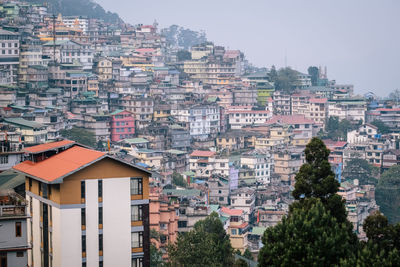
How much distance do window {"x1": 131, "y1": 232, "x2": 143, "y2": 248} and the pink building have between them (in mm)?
49955

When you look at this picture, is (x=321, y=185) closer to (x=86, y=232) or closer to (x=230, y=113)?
(x=86, y=232)

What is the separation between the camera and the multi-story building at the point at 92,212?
23938mm

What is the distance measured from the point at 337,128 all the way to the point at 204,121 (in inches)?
742

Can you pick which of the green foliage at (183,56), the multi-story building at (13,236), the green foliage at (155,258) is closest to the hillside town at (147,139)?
the multi-story building at (13,236)

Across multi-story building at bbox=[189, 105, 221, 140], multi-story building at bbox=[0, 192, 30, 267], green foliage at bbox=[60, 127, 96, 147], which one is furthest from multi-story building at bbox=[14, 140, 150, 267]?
multi-story building at bbox=[189, 105, 221, 140]

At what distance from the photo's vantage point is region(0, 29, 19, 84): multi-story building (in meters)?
71.3

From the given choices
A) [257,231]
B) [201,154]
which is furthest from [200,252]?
[201,154]

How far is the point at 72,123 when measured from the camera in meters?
71.4

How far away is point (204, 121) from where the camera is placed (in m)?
84.2

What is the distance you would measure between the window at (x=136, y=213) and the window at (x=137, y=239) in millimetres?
448

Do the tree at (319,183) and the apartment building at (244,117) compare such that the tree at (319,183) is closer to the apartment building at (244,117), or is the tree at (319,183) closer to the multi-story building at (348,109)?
the apartment building at (244,117)

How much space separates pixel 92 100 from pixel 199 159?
12.3 meters

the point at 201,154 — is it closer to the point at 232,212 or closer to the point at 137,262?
the point at 232,212

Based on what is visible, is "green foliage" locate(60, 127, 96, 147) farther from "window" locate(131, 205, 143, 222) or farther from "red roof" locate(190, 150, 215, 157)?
"window" locate(131, 205, 143, 222)
